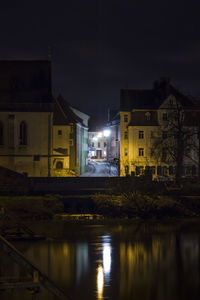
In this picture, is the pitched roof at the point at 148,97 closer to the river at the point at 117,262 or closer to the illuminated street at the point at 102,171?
the illuminated street at the point at 102,171

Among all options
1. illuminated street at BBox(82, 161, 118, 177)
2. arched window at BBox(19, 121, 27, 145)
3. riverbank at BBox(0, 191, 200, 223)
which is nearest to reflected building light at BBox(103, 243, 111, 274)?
riverbank at BBox(0, 191, 200, 223)

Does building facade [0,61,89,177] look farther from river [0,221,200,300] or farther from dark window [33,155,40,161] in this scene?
river [0,221,200,300]

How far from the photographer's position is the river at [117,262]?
1307 centimetres

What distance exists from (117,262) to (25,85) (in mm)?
32191

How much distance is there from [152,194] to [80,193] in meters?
6.85

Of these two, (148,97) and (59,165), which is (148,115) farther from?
(59,165)

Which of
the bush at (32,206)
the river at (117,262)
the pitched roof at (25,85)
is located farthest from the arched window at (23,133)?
the river at (117,262)

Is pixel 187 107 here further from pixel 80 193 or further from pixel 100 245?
pixel 100 245

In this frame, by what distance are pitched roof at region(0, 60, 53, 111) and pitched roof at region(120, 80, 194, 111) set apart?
11.6 metres

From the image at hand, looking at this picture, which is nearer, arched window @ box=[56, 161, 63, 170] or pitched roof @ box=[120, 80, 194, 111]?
arched window @ box=[56, 161, 63, 170]

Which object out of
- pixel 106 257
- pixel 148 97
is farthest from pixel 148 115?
pixel 106 257

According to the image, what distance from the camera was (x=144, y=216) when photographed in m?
26.9

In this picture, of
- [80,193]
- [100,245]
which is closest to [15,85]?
[80,193]

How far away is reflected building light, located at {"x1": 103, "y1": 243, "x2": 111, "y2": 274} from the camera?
50.6 feet
